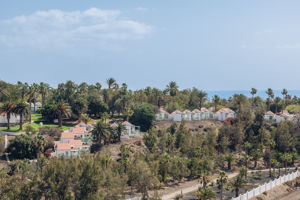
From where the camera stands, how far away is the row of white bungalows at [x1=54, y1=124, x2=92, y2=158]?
7425 cm

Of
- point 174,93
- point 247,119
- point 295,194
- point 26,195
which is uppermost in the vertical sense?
point 174,93

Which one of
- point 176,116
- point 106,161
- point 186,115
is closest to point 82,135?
point 106,161

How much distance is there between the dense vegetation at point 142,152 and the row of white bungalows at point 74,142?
141 inches

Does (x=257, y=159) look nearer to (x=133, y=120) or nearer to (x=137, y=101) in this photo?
(x=133, y=120)

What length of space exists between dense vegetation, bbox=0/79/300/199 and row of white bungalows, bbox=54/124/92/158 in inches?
141

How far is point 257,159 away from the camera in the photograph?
291 ft

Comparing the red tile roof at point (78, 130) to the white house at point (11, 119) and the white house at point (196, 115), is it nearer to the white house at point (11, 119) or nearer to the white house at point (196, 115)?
the white house at point (11, 119)

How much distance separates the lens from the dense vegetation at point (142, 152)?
4684 cm

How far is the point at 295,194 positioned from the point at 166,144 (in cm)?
3254

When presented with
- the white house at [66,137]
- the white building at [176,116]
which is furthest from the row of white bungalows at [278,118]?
the white house at [66,137]

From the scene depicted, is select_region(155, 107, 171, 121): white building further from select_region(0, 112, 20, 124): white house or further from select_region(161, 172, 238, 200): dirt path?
select_region(0, 112, 20, 124): white house

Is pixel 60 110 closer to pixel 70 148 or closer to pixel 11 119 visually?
pixel 11 119

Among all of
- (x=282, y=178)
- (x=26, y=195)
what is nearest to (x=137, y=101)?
(x=282, y=178)

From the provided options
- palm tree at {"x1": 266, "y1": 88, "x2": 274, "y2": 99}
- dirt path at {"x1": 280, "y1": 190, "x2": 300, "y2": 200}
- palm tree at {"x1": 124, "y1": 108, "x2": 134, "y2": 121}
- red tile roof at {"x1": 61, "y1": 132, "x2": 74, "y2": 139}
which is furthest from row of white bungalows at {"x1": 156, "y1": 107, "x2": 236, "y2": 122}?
dirt path at {"x1": 280, "y1": 190, "x2": 300, "y2": 200}
